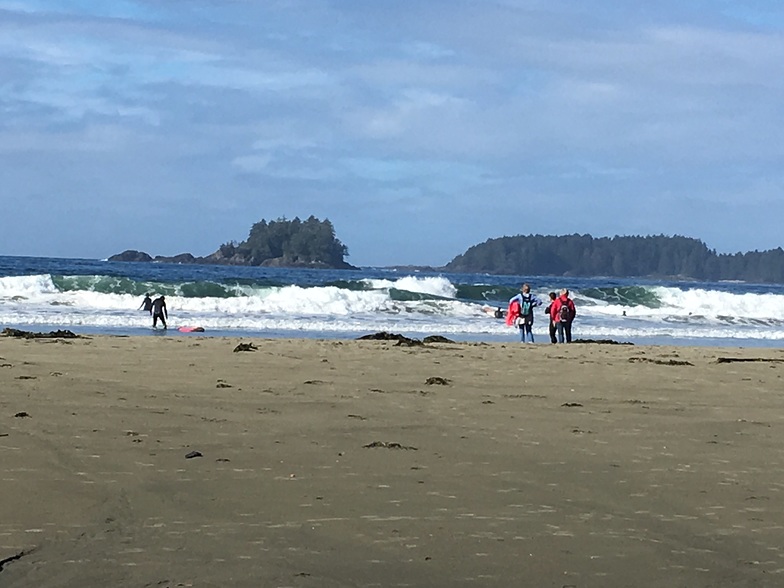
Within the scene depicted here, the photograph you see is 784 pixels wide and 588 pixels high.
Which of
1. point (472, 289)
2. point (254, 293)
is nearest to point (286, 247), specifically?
point (472, 289)

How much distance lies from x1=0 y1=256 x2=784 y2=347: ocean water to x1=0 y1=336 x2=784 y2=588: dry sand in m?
12.8

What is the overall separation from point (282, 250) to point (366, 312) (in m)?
69.8

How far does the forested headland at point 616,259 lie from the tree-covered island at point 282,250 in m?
23.6

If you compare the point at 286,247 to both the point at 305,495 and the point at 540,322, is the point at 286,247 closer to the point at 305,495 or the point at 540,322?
the point at 540,322

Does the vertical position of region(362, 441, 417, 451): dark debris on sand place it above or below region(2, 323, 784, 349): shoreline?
above

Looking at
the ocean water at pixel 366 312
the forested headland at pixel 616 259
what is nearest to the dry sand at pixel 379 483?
the ocean water at pixel 366 312

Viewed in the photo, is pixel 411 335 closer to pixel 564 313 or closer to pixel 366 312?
pixel 564 313

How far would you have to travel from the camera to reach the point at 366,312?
31.3 metres

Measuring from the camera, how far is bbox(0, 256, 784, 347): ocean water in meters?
23.1

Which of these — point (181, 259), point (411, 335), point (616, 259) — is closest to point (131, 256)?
point (181, 259)

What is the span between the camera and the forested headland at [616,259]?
398ft

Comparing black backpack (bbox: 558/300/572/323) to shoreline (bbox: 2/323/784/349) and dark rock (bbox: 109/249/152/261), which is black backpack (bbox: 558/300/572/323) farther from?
dark rock (bbox: 109/249/152/261)


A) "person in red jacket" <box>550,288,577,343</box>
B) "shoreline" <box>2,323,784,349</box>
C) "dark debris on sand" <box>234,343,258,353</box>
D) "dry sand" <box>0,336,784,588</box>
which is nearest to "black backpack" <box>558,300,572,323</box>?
"person in red jacket" <box>550,288,577,343</box>

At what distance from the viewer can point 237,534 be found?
3732mm
